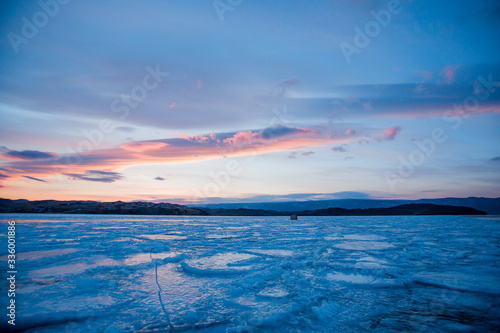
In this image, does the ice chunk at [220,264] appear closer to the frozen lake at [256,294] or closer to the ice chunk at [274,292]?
the frozen lake at [256,294]

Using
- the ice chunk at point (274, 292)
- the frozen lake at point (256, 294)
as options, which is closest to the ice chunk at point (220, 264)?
the frozen lake at point (256, 294)

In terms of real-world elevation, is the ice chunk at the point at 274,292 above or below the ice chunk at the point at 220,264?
above

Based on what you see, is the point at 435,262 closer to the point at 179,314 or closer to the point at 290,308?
the point at 290,308

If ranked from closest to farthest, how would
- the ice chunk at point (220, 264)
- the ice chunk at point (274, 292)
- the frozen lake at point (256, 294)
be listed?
the frozen lake at point (256, 294), the ice chunk at point (274, 292), the ice chunk at point (220, 264)

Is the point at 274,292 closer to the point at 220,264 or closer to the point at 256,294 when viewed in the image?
the point at 256,294

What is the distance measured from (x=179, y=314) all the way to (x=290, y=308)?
1.70 meters

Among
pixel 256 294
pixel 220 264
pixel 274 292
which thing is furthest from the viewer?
pixel 220 264

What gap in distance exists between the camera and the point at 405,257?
840 cm

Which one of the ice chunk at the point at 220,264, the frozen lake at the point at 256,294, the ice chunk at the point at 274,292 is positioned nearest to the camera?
the frozen lake at the point at 256,294

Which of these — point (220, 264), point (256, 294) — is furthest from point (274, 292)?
point (220, 264)

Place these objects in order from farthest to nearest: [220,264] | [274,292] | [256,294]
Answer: [220,264]
[274,292]
[256,294]

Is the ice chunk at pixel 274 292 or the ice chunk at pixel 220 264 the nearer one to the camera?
the ice chunk at pixel 274 292

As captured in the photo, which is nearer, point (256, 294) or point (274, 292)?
point (256, 294)

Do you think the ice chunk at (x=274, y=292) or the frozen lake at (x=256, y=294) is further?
the ice chunk at (x=274, y=292)
